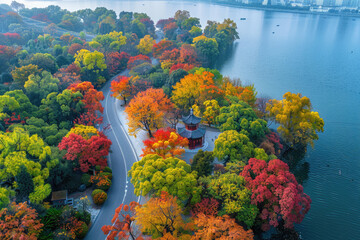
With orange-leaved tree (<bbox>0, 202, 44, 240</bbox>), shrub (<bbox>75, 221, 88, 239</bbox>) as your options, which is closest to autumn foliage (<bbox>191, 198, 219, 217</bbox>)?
shrub (<bbox>75, 221, 88, 239</bbox>)

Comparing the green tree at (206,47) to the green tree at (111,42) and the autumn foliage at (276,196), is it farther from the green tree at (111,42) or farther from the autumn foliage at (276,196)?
the autumn foliage at (276,196)

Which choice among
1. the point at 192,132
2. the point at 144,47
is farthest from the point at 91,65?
the point at 192,132

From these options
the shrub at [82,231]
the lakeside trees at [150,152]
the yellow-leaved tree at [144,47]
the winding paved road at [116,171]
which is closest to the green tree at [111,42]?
the yellow-leaved tree at [144,47]

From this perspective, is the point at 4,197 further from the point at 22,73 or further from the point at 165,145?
the point at 22,73

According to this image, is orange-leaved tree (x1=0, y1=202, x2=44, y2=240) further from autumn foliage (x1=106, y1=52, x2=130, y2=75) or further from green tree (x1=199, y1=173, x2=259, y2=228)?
autumn foliage (x1=106, y1=52, x2=130, y2=75)

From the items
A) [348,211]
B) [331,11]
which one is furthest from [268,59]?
[331,11]

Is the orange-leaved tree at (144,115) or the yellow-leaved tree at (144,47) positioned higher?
the yellow-leaved tree at (144,47)

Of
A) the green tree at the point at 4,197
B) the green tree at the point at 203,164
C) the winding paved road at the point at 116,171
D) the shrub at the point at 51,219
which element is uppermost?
the green tree at the point at 4,197

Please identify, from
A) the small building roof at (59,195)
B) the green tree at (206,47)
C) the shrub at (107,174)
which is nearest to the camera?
the small building roof at (59,195)
